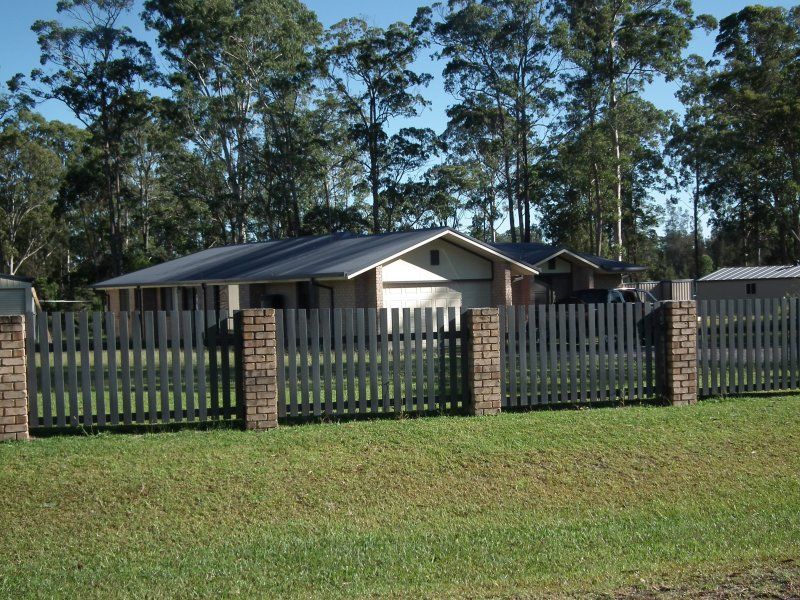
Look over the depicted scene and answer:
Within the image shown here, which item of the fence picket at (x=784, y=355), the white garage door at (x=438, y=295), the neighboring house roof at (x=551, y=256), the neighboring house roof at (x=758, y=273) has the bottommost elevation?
the fence picket at (x=784, y=355)

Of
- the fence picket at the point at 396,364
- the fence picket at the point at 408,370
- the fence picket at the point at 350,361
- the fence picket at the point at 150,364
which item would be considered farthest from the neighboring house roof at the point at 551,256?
the fence picket at the point at 150,364

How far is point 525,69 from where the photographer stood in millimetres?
49344

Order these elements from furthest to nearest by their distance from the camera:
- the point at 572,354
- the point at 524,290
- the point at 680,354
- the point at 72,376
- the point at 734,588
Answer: the point at 524,290, the point at 680,354, the point at 572,354, the point at 72,376, the point at 734,588

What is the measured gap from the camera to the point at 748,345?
1204 centimetres

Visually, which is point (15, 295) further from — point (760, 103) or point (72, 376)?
point (760, 103)

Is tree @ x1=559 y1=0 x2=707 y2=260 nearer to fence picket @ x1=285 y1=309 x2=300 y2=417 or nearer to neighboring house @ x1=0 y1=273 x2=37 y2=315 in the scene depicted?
neighboring house @ x1=0 y1=273 x2=37 y2=315

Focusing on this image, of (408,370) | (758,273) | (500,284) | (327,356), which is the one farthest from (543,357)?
(758,273)

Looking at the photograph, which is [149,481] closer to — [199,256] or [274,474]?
[274,474]

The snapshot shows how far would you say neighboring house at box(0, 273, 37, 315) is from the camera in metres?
34.2

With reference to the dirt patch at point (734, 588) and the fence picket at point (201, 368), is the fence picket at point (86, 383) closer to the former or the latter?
the fence picket at point (201, 368)

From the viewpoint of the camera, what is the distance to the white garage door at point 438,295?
93.1 ft

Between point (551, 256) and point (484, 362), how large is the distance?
88.8ft

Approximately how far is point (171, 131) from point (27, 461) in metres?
45.0

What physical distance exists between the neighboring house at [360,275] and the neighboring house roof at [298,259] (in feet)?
0.15
